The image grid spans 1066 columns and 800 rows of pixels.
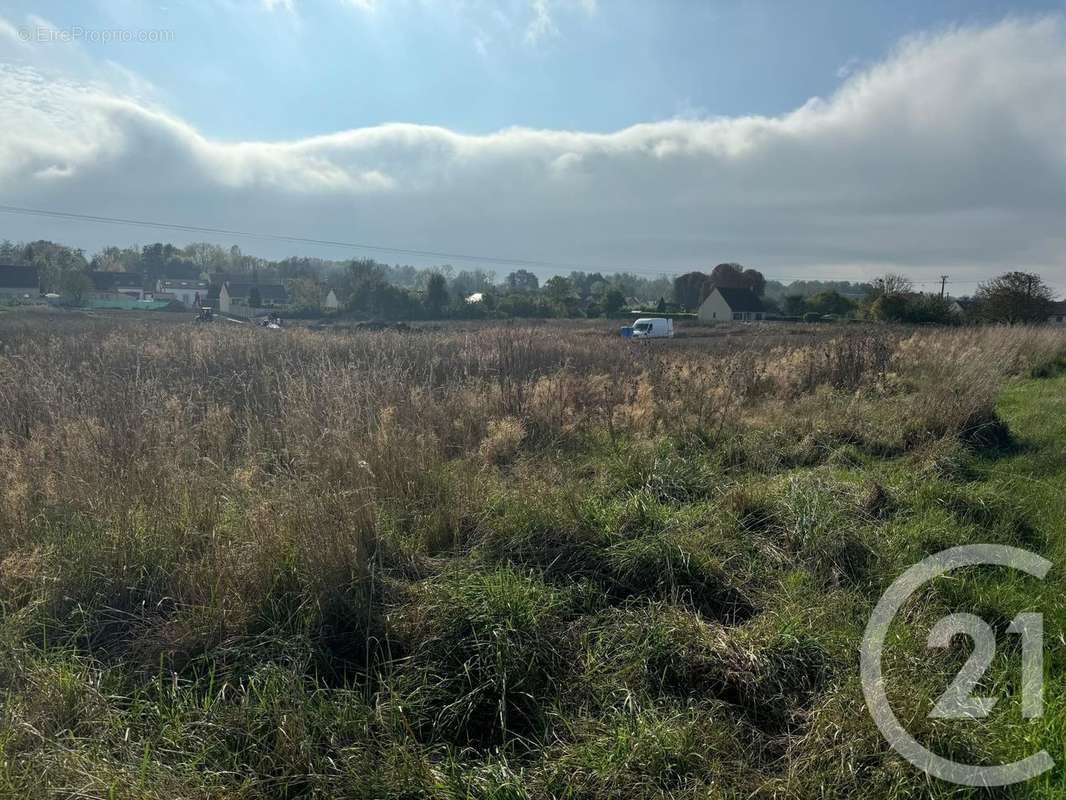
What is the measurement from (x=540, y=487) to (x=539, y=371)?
26.3 feet

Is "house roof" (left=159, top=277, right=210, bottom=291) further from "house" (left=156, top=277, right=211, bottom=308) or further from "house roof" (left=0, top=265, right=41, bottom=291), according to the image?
"house roof" (left=0, top=265, right=41, bottom=291)

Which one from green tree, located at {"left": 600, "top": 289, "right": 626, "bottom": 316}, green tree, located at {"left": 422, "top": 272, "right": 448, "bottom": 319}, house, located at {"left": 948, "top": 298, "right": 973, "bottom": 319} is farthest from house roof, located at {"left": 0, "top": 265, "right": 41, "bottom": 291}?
house, located at {"left": 948, "top": 298, "right": 973, "bottom": 319}

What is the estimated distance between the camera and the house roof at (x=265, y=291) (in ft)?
308

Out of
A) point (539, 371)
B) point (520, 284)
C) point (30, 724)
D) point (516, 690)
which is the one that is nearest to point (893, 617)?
point (516, 690)

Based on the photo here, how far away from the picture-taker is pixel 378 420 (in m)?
6.30

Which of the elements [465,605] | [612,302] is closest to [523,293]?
[612,302]

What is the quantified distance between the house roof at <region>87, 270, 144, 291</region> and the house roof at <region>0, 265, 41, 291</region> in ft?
46.6

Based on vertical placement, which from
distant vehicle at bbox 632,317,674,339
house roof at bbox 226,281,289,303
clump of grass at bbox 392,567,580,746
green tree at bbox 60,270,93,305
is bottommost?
clump of grass at bbox 392,567,580,746

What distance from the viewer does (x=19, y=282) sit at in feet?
234

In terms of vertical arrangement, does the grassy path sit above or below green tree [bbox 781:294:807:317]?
below

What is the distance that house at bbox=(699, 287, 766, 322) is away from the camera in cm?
6719

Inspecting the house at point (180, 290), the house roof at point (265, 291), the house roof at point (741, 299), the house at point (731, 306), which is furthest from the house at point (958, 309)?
the house at point (180, 290)

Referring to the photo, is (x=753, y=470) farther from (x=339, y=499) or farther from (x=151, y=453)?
(x=151, y=453)

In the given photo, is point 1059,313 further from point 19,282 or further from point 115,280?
point 115,280
